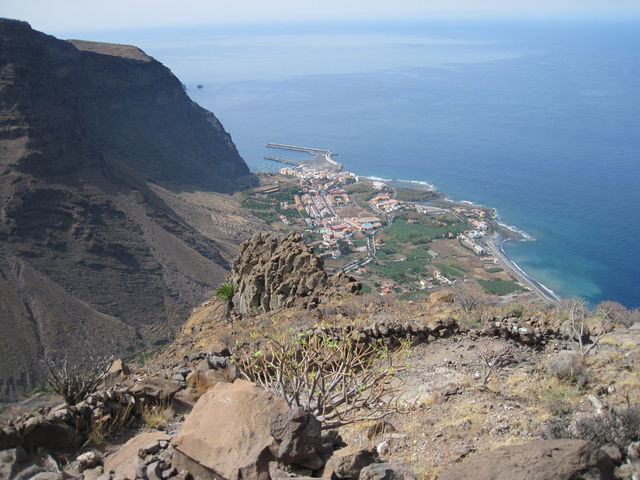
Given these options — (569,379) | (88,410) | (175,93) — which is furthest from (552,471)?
(175,93)

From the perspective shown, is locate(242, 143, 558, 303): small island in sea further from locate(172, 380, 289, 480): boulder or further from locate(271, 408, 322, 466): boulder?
locate(271, 408, 322, 466): boulder

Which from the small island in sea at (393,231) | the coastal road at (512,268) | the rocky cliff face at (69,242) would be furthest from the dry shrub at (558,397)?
the coastal road at (512,268)

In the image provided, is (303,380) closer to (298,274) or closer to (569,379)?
(569,379)

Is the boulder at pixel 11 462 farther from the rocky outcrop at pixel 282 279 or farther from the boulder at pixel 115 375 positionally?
the rocky outcrop at pixel 282 279

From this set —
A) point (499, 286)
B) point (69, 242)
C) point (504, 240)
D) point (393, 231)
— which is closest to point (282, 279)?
point (69, 242)

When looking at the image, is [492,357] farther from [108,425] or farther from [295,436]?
[108,425]

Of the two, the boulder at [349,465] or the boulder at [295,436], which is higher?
the boulder at [295,436]

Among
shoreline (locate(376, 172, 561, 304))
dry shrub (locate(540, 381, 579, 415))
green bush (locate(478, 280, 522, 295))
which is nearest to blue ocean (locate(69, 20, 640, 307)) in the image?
shoreline (locate(376, 172, 561, 304))
